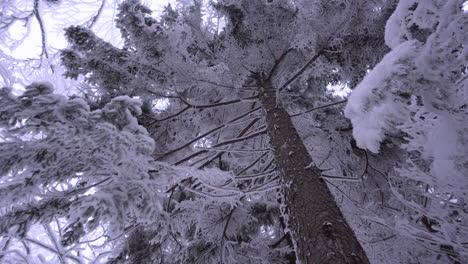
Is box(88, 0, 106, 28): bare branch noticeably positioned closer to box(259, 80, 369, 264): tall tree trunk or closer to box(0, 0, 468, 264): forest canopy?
box(0, 0, 468, 264): forest canopy

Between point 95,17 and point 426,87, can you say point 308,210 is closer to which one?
point 426,87

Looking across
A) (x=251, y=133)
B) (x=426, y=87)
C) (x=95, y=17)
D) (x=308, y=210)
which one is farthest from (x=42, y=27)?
(x=426, y=87)

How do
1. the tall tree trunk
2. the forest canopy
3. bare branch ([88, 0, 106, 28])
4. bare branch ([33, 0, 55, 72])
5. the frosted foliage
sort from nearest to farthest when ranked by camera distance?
the frosted foliage
the forest canopy
the tall tree trunk
bare branch ([33, 0, 55, 72])
bare branch ([88, 0, 106, 28])

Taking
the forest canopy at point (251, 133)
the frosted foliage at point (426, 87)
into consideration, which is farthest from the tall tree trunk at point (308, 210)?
the frosted foliage at point (426, 87)

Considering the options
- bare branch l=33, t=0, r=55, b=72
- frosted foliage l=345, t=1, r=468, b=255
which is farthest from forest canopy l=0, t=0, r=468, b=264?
bare branch l=33, t=0, r=55, b=72

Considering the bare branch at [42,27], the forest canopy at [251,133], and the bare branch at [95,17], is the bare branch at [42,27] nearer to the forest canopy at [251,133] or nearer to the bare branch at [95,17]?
the forest canopy at [251,133]

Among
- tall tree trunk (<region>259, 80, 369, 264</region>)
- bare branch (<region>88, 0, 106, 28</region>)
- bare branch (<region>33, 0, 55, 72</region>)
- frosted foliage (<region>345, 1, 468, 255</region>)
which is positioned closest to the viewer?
frosted foliage (<region>345, 1, 468, 255</region>)

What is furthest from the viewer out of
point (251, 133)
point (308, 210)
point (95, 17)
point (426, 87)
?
point (95, 17)

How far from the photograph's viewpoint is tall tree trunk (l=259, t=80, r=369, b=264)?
1.98m

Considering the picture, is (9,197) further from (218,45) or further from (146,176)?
(218,45)

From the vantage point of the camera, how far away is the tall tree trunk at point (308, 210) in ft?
6.48

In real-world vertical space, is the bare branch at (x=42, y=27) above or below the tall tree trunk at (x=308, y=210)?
above

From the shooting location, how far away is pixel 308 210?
2.42m

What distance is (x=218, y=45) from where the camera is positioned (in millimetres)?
4312
